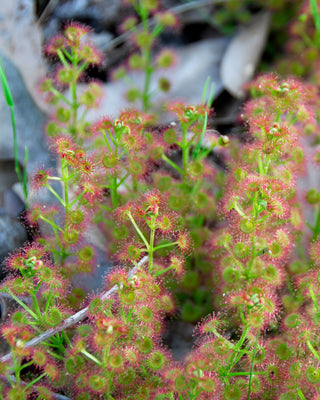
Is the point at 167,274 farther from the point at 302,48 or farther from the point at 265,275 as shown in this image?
the point at 302,48

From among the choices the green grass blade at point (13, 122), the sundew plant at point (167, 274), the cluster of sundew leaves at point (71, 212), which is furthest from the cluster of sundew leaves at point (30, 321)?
the green grass blade at point (13, 122)

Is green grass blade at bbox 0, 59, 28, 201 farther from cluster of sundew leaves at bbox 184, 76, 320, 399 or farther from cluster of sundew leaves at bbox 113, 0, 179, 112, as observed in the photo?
cluster of sundew leaves at bbox 184, 76, 320, 399

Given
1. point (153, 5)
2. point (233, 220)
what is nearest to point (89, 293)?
point (233, 220)

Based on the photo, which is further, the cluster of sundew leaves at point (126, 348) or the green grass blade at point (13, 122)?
the green grass blade at point (13, 122)

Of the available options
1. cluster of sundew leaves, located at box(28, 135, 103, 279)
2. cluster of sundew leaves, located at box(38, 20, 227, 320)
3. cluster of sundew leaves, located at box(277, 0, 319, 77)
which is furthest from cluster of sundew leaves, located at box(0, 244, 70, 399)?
cluster of sundew leaves, located at box(277, 0, 319, 77)

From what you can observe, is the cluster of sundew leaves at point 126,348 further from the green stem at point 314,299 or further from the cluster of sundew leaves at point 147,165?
the green stem at point 314,299

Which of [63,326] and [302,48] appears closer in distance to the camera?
[63,326]

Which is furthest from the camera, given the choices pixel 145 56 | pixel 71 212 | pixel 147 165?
pixel 145 56

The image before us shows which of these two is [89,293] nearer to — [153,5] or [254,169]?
[254,169]

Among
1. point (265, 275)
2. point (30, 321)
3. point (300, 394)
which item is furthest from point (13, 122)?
point (300, 394)
